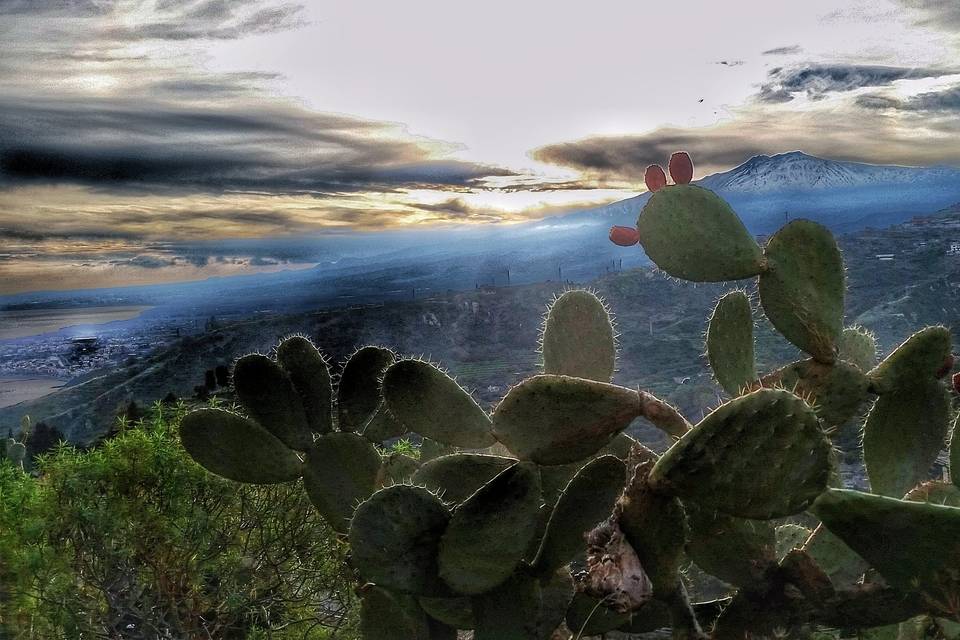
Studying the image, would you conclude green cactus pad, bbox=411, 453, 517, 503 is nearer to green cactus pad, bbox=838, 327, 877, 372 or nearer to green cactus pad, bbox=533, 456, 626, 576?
green cactus pad, bbox=533, 456, 626, 576

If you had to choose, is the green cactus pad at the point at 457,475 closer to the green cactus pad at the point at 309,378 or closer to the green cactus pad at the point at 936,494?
the green cactus pad at the point at 309,378

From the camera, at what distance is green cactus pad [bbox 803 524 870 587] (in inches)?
31.0

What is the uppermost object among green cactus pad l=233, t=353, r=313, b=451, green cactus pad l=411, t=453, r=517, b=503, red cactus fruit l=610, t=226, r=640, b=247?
red cactus fruit l=610, t=226, r=640, b=247

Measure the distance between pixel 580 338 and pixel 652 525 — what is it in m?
0.29

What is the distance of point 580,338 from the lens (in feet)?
2.87

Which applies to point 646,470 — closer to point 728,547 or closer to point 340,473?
point 728,547

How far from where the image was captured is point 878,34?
2.22 meters

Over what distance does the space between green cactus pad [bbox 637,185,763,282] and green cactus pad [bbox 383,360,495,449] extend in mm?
242

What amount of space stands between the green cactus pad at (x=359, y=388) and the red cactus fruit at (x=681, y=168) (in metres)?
0.38

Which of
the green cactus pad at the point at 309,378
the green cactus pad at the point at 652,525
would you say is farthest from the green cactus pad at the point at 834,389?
the green cactus pad at the point at 309,378

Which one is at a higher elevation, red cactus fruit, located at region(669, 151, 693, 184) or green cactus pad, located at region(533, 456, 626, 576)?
red cactus fruit, located at region(669, 151, 693, 184)

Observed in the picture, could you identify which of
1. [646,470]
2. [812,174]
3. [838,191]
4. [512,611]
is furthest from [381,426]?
[838,191]

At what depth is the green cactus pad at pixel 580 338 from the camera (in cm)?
87

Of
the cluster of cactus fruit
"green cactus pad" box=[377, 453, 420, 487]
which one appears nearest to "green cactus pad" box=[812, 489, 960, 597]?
the cluster of cactus fruit
